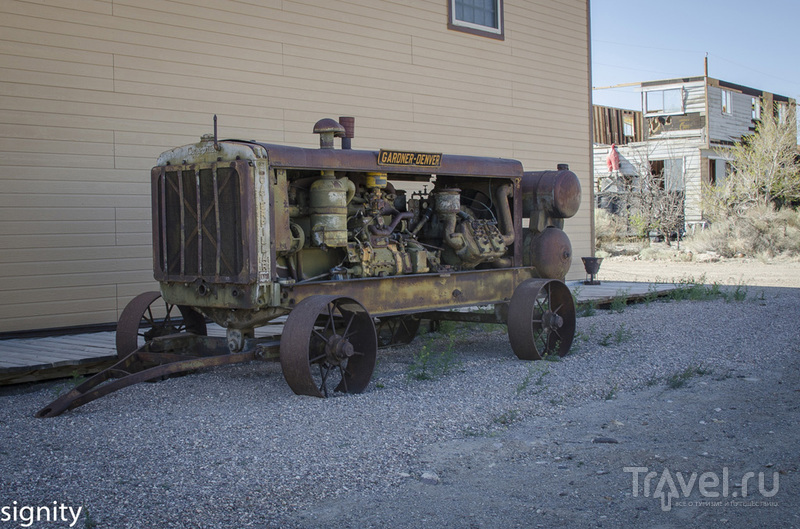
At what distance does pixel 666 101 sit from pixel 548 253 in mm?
23379

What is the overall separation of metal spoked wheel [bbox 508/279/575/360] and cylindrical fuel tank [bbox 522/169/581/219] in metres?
1.00

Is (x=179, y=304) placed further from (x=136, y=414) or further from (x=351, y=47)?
(x=351, y=47)

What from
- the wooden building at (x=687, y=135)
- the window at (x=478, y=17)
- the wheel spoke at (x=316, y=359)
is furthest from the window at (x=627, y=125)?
the wheel spoke at (x=316, y=359)

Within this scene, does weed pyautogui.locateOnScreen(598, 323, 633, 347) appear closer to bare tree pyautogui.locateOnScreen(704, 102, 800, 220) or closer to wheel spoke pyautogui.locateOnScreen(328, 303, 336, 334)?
wheel spoke pyautogui.locateOnScreen(328, 303, 336, 334)

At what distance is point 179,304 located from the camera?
6.19 m

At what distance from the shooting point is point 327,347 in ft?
18.4

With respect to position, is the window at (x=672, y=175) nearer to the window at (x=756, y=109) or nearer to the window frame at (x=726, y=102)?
the window frame at (x=726, y=102)

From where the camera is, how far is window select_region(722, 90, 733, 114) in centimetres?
2866

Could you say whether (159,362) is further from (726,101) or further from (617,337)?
(726,101)

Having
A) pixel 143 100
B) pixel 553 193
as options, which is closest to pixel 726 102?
pixel 553 193

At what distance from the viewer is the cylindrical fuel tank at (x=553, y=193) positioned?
7797 millimetres

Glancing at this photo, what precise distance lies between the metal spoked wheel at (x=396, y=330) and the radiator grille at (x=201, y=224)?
2544 millimetres

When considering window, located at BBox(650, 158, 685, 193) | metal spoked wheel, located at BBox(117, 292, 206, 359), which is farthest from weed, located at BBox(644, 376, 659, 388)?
window, located at BBox(650, 158, 685, 193)

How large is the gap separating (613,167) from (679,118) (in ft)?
11.1
